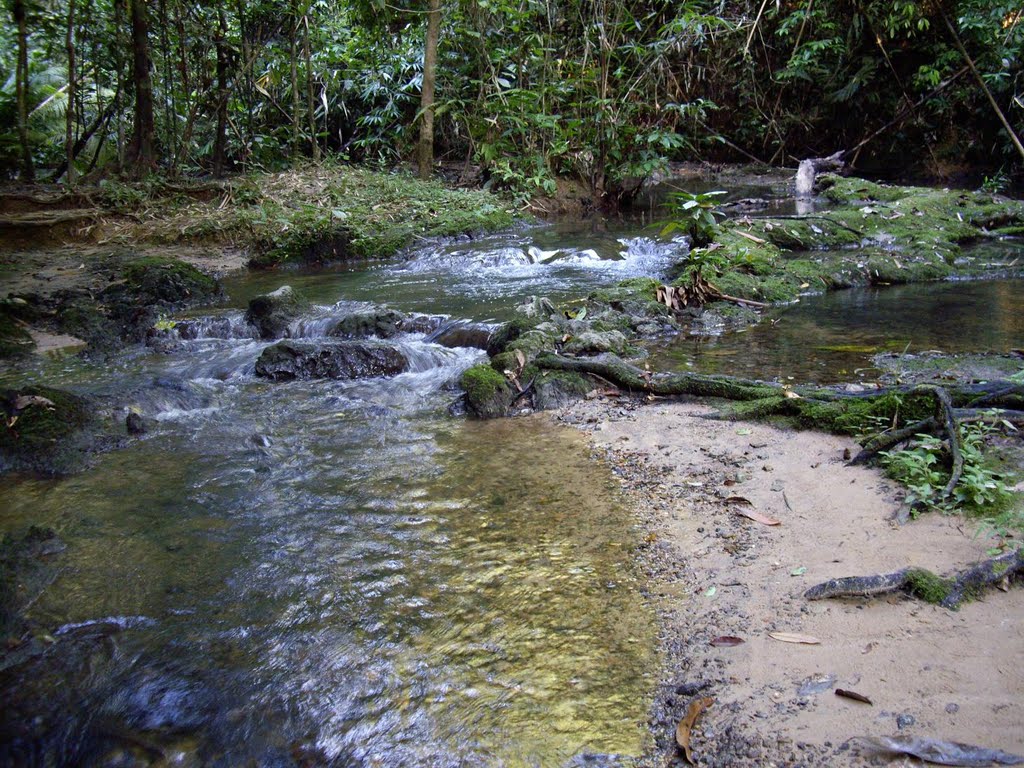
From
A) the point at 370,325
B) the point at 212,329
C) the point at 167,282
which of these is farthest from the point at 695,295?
the point at 167,282

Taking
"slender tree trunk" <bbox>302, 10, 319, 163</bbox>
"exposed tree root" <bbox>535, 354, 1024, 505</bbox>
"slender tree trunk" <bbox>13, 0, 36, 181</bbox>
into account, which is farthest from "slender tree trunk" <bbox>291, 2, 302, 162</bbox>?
"exposed tree root" <bbox>535, 354, 1024, 505</bbox>

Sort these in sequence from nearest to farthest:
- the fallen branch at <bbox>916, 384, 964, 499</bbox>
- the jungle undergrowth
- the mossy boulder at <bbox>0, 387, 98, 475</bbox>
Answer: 1. the jungle undergrowth
2. the fallen branch at <bbox>916, 384, 964, 499</bbox>
3. the mossy boulder at <bbox>0, 387, 98, 475</bbox>

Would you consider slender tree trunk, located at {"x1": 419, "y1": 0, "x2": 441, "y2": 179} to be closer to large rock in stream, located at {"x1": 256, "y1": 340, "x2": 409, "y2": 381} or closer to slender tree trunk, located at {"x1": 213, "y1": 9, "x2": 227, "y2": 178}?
slender tree trunk, located at {"x1": 213, "y1": 9, "x2": 227, "y2": 178}

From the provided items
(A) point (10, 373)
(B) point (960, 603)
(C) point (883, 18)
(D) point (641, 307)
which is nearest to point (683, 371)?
(D) point (641, 307)

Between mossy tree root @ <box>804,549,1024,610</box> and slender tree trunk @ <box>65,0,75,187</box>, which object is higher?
slender tree trunk @ <box>65,0,75,187</box>

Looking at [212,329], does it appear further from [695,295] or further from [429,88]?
[429,88]

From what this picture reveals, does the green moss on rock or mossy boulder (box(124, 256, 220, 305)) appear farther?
mossy boulder (box(124, 256, 220, 305))

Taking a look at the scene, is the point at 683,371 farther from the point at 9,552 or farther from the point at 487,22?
the point at 487,22

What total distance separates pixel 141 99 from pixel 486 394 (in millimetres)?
10220

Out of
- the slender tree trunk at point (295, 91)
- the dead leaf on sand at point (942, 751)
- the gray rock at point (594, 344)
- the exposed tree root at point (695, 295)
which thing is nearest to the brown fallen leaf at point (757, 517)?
the dead leaf on sand at point (942, 751)

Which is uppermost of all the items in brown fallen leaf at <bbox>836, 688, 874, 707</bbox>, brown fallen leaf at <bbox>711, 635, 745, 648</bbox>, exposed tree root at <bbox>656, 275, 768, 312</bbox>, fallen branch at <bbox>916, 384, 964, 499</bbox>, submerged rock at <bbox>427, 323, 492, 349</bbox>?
exposed tree root at <bbox>656, 275, 768, 312</bbox>

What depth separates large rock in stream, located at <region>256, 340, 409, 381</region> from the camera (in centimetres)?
641

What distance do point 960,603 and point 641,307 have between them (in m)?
5.05

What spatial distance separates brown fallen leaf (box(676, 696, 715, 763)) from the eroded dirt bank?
0.03 meters
